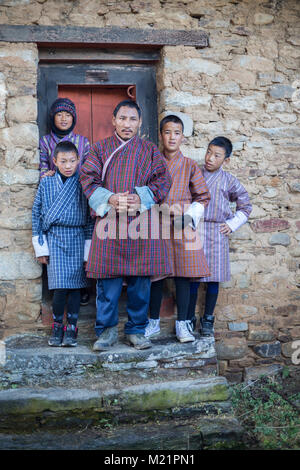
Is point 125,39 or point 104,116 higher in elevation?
point 125,39

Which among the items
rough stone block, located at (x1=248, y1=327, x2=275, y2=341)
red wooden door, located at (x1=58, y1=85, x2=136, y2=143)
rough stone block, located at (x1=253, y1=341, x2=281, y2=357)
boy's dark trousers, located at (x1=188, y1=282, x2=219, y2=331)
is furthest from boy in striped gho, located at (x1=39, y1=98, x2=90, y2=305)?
rough stone block, located at (x1=253, y1=341, x2=281, y2=357)

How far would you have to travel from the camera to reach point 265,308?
13.6 feet

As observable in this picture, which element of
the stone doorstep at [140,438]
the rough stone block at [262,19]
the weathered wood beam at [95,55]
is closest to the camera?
the stone doorstep at [140,438]

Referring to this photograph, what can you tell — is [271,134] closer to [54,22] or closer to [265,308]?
[265,308]

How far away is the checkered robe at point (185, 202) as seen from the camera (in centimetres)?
354

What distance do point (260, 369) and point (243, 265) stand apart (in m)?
0.90

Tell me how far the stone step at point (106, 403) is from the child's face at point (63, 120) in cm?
191

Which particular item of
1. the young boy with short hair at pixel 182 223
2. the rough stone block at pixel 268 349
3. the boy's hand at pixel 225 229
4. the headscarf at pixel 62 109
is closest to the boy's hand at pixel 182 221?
the young boy with short hair at pixel 182 223

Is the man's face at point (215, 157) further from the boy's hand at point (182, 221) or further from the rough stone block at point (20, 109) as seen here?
the rough stone block at point (20, 109)

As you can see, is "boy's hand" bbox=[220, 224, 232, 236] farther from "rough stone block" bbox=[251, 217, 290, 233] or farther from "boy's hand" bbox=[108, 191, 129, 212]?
"boy's hand" bbox=[108, 191, 129, 212]

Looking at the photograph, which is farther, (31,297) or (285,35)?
(285,35)

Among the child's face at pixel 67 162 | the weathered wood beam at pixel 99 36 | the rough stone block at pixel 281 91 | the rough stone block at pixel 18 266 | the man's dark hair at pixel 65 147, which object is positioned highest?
the weathered wood beam at pixel 99 36
